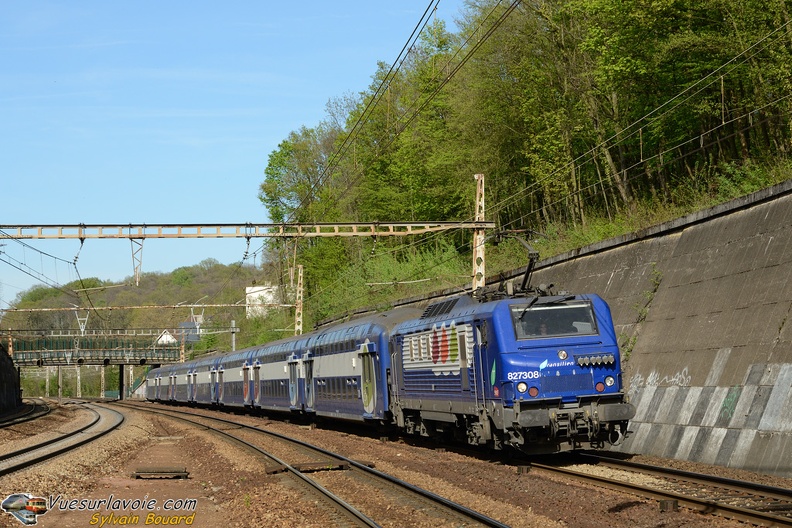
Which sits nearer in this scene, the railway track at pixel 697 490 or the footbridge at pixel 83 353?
the railway track at pixel 697 490

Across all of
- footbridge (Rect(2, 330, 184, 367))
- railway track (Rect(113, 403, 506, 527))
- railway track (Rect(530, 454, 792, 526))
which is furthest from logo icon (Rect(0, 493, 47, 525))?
footbridge (Rect(2, 330, 184, 367))

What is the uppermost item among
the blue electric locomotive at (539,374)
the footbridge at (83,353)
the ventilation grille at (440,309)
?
the footbridge at (83,353)

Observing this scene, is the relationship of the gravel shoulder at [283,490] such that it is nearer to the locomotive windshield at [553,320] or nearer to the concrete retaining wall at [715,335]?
the concrete retaining wall at [715,335]

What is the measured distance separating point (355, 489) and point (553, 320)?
491 cm

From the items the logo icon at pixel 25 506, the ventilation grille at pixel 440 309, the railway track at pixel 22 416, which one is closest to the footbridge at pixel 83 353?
the railway track at pixel 22 416

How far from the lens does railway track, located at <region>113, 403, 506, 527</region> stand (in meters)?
12.1

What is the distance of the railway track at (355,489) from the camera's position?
39.7 feet

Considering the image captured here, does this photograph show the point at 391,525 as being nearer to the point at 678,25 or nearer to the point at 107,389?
the point at 678,25

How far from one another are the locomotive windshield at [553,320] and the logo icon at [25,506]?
8.57 metres

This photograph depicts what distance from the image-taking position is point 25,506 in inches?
560

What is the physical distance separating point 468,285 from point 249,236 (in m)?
13.1

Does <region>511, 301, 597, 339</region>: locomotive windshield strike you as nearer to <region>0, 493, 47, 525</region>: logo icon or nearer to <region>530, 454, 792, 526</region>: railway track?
<region>530, 454, 792, 526</region>: railway track

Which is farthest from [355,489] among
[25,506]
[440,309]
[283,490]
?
[440,309]

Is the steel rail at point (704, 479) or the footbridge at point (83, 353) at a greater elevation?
the footbridge at point (83, 353)
